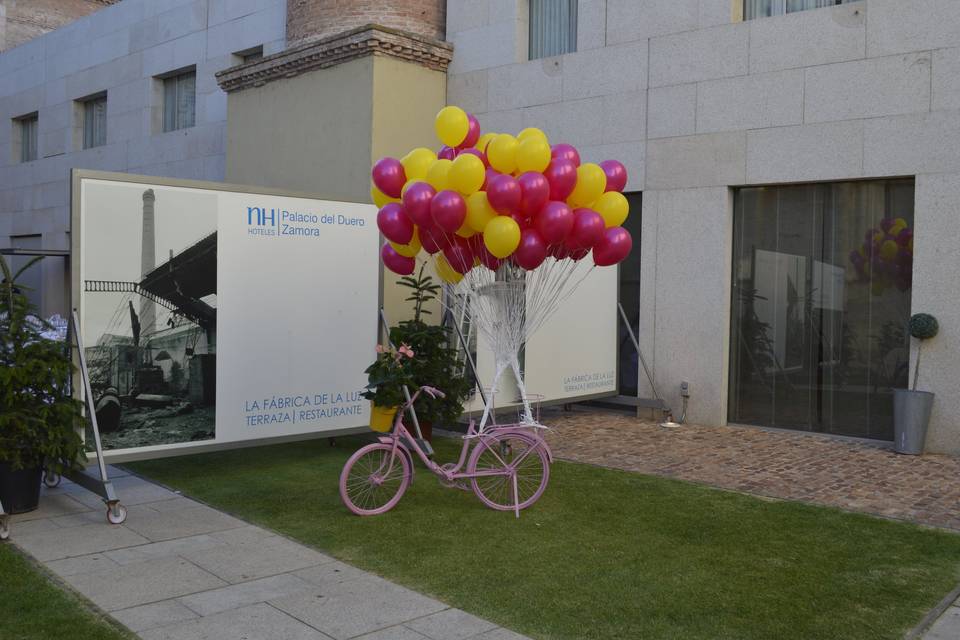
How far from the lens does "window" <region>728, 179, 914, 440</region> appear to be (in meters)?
11.0

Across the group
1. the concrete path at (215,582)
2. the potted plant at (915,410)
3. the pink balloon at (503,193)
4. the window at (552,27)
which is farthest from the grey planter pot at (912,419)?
the window at (552,27)

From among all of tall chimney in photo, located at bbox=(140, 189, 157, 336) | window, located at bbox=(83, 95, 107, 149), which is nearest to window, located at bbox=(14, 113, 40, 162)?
window, located at bbox=(83, 95, 107, 149)

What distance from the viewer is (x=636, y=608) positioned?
5.21m

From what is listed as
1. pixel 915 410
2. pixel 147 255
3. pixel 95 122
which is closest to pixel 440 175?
pixel 147 255

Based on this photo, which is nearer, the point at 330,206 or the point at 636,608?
the point at 636,608

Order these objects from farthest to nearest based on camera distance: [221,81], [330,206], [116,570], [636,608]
→ [221,81] < [330,206] < [116,570] < [636,608]

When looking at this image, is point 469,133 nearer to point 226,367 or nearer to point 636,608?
point 226,367

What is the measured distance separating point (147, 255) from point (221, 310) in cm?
89

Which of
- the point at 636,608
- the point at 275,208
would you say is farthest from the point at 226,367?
the point at 636,608

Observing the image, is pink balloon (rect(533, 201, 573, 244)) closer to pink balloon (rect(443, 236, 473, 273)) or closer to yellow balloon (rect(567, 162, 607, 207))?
yellow balloon (rect(567, 162, 607, 207))

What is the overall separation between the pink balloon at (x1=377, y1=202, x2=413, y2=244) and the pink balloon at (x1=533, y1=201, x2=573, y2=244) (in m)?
1.13

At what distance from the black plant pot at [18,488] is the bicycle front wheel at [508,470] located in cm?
365

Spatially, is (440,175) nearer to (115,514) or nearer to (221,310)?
(221,310)

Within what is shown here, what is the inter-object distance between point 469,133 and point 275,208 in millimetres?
2080
